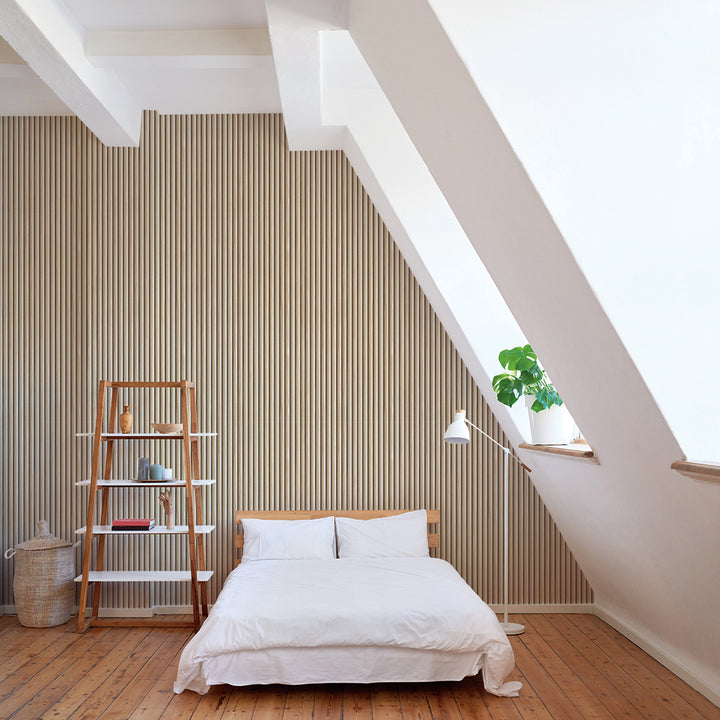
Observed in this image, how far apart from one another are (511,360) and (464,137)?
68.6 inches

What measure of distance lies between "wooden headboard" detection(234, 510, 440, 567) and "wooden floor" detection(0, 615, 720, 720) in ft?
2.72

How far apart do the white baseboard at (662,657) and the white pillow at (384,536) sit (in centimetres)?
124

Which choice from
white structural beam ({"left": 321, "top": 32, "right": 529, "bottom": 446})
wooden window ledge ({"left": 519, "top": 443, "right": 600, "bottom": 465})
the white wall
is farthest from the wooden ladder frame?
the white wall

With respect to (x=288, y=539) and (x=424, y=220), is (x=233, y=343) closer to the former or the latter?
(x=288, y=539)

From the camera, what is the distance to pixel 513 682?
3.78 meters

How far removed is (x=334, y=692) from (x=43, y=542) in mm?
2226

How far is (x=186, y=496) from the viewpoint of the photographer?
4957 mm

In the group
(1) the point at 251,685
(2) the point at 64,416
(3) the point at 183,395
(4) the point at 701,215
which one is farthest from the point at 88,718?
(4) the point at 701,215

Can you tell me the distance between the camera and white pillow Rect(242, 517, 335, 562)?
4.84 meters

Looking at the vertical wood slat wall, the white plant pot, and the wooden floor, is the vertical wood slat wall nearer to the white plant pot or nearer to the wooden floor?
the wooden floor

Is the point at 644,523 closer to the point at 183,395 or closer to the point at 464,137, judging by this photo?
the point at 464,137

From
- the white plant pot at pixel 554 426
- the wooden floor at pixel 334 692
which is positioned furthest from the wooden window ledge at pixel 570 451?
the wooden floor at pixel 334 692

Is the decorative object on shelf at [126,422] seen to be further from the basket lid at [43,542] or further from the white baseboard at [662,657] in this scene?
the white baseboard at [662,657]

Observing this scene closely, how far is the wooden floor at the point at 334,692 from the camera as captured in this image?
3.49 metres
